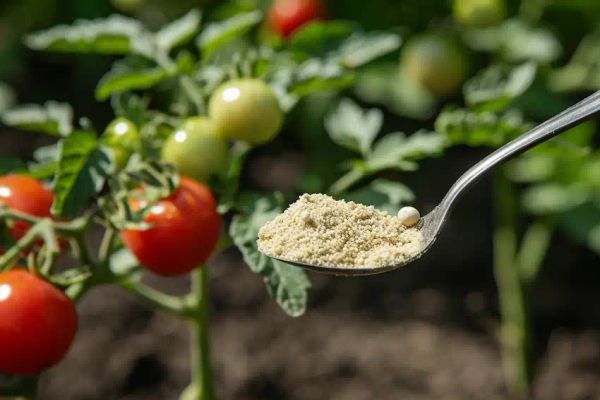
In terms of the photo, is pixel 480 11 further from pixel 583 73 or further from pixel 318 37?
pixel 318 37

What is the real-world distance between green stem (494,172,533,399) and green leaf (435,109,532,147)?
1.89 ft

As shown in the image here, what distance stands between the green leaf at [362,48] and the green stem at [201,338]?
397 mm

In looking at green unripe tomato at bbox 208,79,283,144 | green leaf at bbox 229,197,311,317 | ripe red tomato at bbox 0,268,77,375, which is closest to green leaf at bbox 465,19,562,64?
green unripe tomato at bbox 208,79,283,144

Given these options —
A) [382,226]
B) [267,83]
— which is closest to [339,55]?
[267,83]

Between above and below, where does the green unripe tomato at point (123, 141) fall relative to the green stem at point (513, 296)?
above

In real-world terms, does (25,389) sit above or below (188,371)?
above

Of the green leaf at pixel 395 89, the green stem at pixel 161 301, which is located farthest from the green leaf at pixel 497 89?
the green leaf at pixel 395 89

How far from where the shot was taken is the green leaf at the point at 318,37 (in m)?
1.44

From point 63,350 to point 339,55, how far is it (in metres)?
0.61

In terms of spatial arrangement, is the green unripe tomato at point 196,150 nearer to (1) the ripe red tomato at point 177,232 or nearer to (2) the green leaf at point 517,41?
(1) the ripe red tomato at point 177,232

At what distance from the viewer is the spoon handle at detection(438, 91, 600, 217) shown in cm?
93

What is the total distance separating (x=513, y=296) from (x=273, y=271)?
0.93m

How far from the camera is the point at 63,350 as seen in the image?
1.10m

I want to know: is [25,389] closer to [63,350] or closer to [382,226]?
[63,350]
